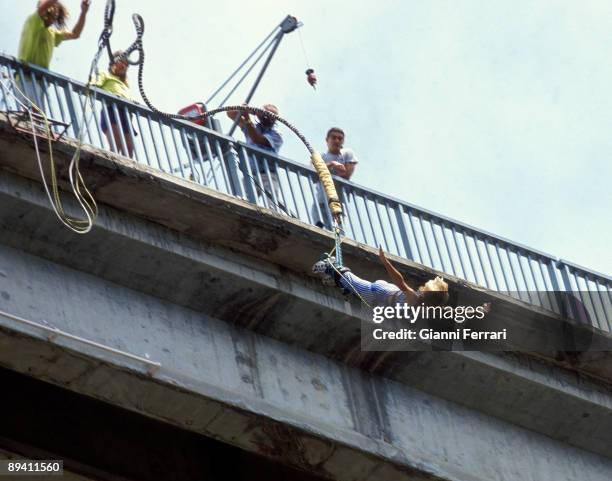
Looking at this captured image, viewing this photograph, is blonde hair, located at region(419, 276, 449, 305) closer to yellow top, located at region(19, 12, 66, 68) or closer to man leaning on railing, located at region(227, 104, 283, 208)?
man leaning on railing, located at region(227, 104, 283, 208)

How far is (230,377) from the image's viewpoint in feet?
66.0

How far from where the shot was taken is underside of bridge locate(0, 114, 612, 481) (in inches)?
766

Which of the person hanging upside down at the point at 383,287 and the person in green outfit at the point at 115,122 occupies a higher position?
the person in green outfit at the point at 115,122

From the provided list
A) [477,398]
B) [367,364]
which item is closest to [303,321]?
[367,364]

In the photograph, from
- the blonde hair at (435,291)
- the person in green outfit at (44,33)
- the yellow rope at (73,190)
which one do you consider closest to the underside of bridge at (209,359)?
the yellow rope at (73,190)

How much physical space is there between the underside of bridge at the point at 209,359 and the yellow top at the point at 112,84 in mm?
2341

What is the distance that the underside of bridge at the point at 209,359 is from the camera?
19.5m

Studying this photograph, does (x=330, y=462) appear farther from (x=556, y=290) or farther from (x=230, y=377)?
(x=556, y=290)

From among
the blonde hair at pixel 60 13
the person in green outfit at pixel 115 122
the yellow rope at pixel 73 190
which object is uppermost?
the blonde hair at pixel 60 13

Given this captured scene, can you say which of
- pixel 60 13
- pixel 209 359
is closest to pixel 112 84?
pixel 60 13

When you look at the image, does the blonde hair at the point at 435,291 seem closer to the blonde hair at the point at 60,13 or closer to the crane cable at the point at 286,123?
the crane cable at the point at 286,123

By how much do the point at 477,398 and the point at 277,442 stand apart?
3.00 meters

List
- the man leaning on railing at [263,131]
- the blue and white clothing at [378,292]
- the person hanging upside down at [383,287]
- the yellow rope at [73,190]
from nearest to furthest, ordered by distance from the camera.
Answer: the yellow rope at [73,190] → the person hanging upside down at [383,287] → the blue and white clothing at [378,292] → the man leaning on railing at [263,131]

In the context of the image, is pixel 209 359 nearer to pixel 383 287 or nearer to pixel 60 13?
pixel 383 287
